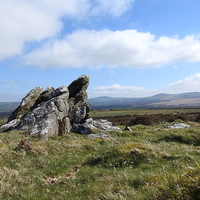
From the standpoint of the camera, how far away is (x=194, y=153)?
10891 mm

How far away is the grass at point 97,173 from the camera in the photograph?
5152 millimetres

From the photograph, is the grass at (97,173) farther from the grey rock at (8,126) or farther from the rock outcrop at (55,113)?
the grey rock at (8,126)

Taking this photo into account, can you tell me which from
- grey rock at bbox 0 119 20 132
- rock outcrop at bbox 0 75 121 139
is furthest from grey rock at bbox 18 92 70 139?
grey rock at bbox 0 119 20 132

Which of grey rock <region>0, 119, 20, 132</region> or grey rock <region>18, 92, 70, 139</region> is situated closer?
grey rock <region>18, 92, 70, 139</region>

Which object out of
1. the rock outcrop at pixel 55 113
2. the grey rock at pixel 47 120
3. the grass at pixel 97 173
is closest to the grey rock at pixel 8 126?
the rock outcrop at pixel 55 113

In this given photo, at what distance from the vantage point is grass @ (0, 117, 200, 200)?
515 centimetres

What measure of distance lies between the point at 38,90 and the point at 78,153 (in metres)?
24.8

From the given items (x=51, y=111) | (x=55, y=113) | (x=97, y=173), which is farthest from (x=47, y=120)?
(x=97, y=173)

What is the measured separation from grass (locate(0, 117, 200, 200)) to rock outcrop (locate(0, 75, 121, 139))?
997cm

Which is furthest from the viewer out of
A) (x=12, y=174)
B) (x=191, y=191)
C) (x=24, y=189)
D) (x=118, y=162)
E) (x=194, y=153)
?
(x=194, y=153)

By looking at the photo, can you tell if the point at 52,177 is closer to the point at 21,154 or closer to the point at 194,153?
the point at 21,154

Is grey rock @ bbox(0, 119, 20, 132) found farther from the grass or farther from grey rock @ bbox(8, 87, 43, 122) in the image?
the grass

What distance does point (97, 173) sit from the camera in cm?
846

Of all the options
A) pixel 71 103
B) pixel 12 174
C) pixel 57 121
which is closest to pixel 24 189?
pixel 12 174
